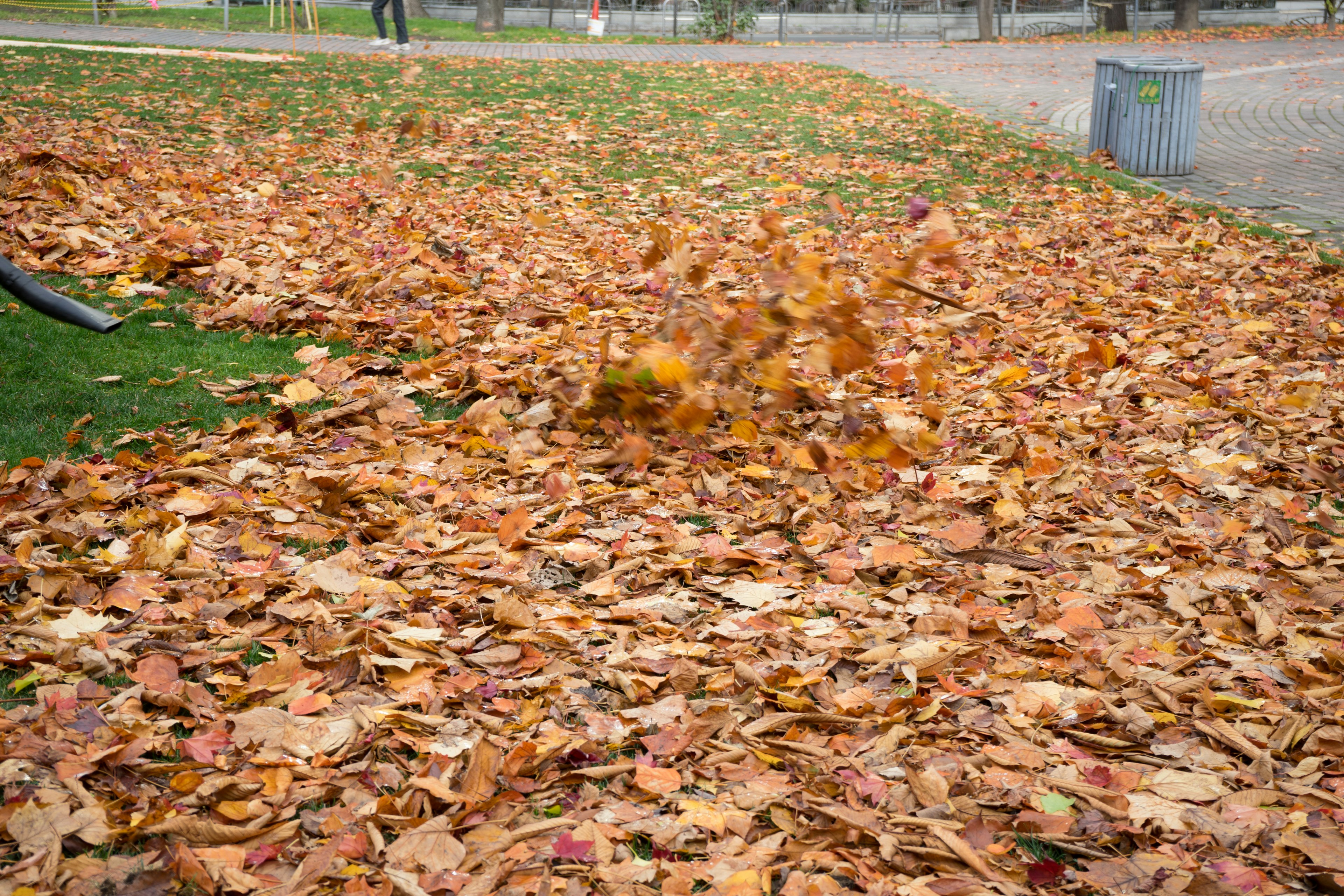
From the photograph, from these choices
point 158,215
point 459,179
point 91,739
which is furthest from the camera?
point 459,179

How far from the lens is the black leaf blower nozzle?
385 centimetres

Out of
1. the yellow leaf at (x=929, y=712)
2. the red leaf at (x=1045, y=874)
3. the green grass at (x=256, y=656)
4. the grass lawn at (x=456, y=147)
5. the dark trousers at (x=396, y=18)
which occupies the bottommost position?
the red leaf at (x=1045, y=874)

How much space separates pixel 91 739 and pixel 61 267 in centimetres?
448

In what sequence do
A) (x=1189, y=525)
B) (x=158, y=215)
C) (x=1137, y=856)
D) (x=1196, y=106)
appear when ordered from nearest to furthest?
(x=1137, y=856) → (x=1189, y=525) → (x=158, y=215) → (x=1196, y=106)

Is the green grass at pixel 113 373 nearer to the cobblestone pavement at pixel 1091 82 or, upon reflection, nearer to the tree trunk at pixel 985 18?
the cobblestone pavement at pixel 1091 82

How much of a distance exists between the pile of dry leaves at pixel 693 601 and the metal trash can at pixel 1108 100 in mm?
4770

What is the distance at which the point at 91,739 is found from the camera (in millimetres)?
2668

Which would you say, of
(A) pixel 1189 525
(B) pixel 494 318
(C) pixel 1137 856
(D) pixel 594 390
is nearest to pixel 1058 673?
(C) pixel 1137 856

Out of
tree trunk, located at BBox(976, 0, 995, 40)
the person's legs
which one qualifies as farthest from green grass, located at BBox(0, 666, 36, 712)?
tree trunk, located at BBox(976, 0, 995, 40)

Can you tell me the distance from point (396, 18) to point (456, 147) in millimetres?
8222

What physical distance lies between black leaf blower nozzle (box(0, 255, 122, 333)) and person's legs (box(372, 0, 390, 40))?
14.4 meters

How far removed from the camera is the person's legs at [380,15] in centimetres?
1744

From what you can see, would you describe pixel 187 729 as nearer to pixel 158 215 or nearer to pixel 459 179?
pixel 158 215

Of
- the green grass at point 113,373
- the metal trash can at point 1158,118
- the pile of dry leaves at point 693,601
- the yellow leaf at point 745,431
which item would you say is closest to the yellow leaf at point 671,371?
the pile of dry leaves at point 693,601
